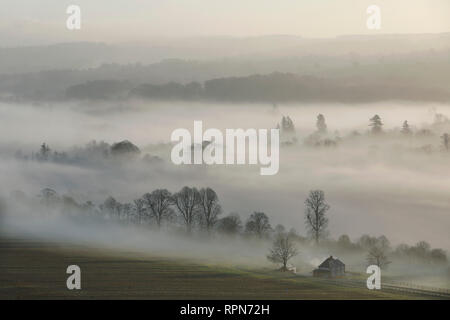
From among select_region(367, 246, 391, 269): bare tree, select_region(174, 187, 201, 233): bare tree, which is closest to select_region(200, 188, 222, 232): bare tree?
select_region(174, 187, 201, 233): bare tree

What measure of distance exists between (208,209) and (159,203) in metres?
4.38

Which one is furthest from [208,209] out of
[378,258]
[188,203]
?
[378,258]

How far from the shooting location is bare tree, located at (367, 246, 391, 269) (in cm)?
7219

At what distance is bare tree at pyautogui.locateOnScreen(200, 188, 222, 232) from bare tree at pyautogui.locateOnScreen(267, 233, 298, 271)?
18.2 ft

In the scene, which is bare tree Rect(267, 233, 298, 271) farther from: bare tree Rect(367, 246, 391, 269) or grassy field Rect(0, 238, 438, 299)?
bare tree Rect(367, 246, 391, 269)

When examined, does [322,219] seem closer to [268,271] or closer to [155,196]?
[268,271]

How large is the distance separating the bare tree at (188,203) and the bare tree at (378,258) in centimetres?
1451

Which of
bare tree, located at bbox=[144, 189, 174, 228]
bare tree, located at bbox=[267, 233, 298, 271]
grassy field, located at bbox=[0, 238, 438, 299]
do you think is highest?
bare tree, located at bbox=[144, 189, 174, 228]

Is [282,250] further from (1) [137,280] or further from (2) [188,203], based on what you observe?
(1) [137,280]

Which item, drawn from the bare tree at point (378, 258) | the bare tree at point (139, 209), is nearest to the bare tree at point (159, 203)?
the bare tree at point (139, 209)

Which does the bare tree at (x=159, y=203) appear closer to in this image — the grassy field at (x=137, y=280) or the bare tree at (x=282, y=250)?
the grassy field at (x=137, y=280)

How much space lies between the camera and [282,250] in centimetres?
7281
